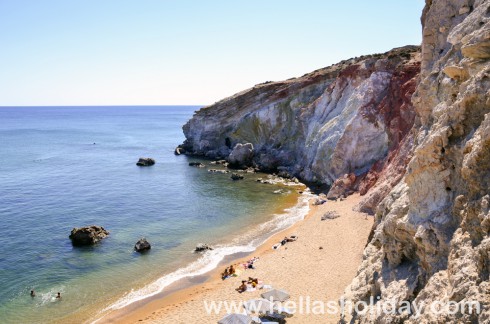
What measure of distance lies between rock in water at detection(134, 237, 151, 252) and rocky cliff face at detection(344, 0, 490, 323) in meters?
17.6

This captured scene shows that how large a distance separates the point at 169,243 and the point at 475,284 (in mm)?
24196

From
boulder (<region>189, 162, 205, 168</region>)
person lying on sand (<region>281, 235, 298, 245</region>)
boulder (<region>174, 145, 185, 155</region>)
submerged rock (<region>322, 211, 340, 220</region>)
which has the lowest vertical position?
person lying on sand (<region>281, 235, 298, 245</region>)

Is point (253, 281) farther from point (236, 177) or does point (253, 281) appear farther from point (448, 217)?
point (236, 177)

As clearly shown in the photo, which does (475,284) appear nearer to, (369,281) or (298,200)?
(369,281)

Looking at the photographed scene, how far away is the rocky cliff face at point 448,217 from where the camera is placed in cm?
866

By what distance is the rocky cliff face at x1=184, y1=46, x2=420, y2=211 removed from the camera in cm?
3591

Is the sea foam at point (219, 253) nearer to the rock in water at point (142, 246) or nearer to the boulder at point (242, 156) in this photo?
the rock in water at point (142, 246)

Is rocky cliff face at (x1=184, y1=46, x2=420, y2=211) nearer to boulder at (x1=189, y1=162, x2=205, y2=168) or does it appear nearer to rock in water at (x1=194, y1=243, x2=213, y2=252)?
boulder at (x1=189, y1=162, x2=205, y2=168)

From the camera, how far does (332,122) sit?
144ft

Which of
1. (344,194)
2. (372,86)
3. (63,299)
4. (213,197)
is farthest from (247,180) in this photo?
(63,299)

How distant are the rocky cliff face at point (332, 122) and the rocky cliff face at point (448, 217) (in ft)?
50.1

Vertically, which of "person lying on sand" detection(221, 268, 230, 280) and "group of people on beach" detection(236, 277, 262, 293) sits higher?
"group of people on beach" detection(236, 277, 262, 293)

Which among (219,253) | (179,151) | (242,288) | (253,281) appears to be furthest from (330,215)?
(179,151)

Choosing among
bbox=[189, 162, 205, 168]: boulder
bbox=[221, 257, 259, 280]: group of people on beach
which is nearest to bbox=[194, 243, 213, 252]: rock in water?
bbox=[221, 257, 259, 280]: group of people on beach
